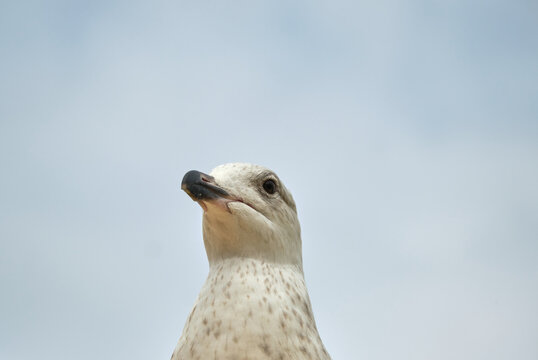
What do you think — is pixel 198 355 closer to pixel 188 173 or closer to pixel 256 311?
pixel 256 311

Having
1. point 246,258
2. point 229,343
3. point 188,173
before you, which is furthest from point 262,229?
point 229,343

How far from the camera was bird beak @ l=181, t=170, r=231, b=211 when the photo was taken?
3553 millimetres

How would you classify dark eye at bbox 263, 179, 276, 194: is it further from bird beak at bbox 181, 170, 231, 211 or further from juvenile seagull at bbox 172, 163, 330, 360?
bird beak at bbox 181, 170, 231, 211

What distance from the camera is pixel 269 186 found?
407 cm

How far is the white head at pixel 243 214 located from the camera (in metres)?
3.70

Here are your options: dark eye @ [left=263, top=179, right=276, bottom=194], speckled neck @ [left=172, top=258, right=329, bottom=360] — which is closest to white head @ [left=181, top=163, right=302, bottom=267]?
dark eye @ [left=263, top=179, right=276, bottom=194]

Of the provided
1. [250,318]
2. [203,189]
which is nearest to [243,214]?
[203,189]

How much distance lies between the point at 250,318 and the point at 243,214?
28.0 inches

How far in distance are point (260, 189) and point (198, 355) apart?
4.01 ft

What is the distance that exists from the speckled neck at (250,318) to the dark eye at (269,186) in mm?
551

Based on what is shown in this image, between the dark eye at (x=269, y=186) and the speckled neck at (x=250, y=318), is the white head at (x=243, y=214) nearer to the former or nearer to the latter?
the dark eye at (x=269, y=186)

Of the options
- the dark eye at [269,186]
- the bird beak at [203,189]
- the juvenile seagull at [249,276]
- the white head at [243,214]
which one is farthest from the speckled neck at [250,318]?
the dark eye at [269,186]

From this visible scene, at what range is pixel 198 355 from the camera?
324 centimetres

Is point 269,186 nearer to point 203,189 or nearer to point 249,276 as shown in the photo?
point 203,189
